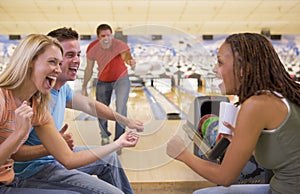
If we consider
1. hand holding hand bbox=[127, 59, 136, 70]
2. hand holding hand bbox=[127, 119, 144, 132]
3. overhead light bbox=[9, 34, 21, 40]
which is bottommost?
hand holding hand bbox=[127, 119, 144, 132]

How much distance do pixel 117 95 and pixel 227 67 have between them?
0.41m

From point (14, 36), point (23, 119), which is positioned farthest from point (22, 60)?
point (14, 36)

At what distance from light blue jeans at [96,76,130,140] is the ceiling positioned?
5968mm

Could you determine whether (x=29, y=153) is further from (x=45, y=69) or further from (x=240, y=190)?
(x=240, y=190)

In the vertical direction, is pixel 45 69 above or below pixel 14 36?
below

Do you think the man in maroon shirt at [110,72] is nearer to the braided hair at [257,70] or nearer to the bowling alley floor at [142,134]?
the bowling alley floor at [142,134]

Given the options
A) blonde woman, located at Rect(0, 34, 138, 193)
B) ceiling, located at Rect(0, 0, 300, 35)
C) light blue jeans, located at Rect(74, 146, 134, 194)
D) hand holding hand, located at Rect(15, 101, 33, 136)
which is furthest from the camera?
ceiling, located at Rect(0, 0, 300, 35)

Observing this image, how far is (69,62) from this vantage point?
1.45 m

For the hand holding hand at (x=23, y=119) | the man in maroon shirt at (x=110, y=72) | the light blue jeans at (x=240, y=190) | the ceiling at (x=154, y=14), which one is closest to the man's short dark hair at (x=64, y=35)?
the man in maroon shirt at (x=110, y=72)

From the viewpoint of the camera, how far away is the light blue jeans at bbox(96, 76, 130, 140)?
1340 mm

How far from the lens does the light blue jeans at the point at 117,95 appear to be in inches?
52.7

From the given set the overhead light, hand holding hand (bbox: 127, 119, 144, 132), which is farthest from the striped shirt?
the overhead light

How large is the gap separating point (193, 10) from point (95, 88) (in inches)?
293

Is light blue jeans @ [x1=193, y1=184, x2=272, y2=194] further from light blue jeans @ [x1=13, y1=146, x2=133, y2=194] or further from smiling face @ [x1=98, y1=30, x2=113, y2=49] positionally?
smiling face @ [x1=98, y1=30, x2=113, y2=49]
